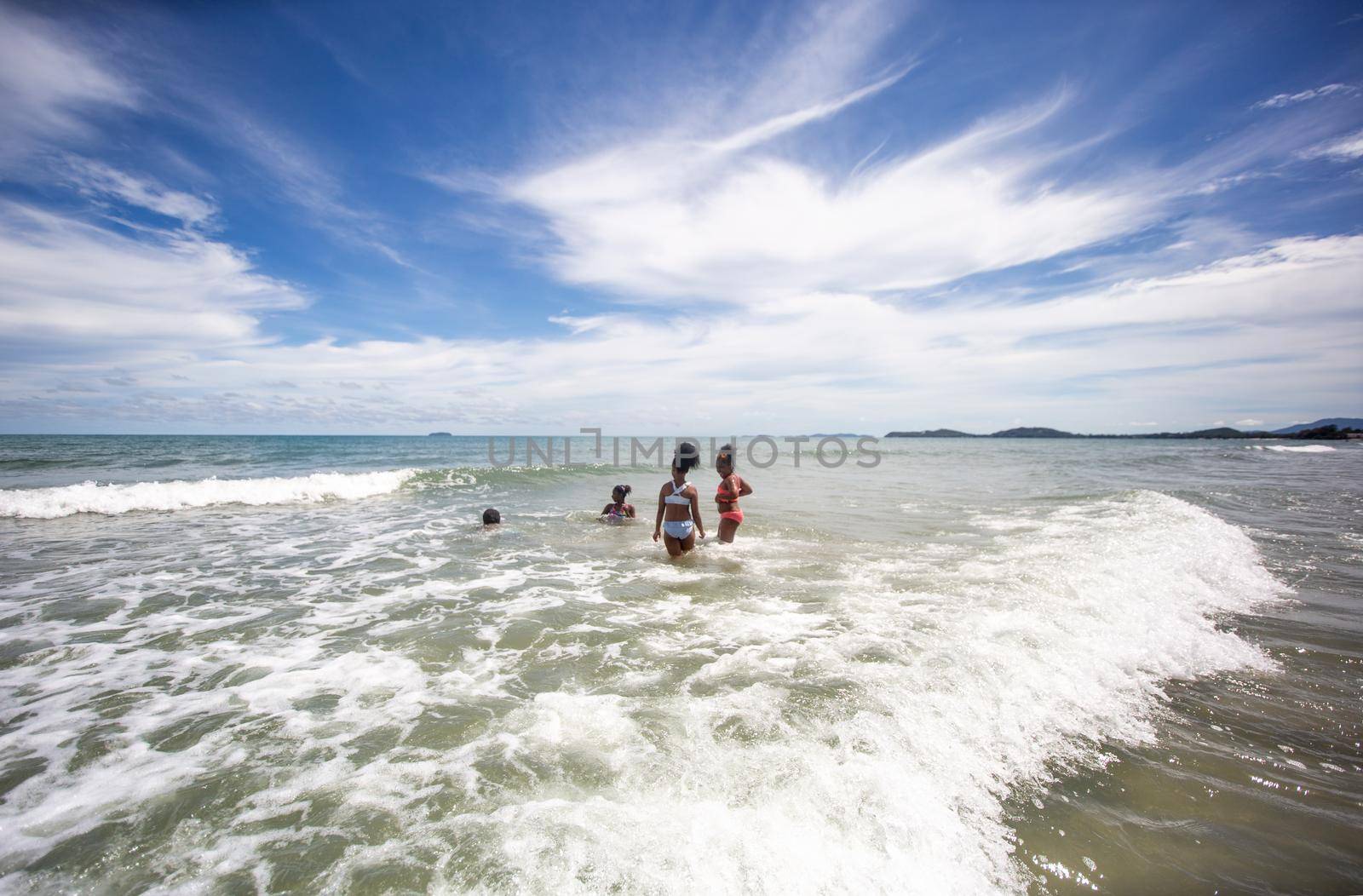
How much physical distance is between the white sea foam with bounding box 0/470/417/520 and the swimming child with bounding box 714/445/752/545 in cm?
1434

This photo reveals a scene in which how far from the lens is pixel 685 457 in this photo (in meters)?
8.89

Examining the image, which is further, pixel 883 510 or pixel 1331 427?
pixel 1331 427

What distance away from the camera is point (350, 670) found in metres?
4.80

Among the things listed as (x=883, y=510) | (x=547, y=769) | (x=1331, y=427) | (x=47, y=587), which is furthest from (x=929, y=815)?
(x=1331, y=427)

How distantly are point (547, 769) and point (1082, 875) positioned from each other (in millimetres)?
2817

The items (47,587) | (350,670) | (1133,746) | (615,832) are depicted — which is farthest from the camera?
(47,587)

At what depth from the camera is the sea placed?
8.52ft

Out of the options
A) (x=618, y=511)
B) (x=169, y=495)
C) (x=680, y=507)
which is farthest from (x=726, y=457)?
(x=169, y=495)

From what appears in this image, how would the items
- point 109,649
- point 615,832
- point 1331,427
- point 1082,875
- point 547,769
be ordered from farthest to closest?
point 1331,427 < point 109,649 < point 547,769 < point 615,832 < point 1082,875

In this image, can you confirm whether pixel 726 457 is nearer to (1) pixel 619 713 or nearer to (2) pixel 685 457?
(2) pixel 685 457

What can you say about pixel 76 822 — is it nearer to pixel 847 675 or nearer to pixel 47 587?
pixel 847 675

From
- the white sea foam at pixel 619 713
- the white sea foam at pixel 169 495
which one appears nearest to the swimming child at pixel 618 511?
the white sea foam at pixel 619 713

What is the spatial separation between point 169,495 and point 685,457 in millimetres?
15795

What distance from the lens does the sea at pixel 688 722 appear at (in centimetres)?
260
